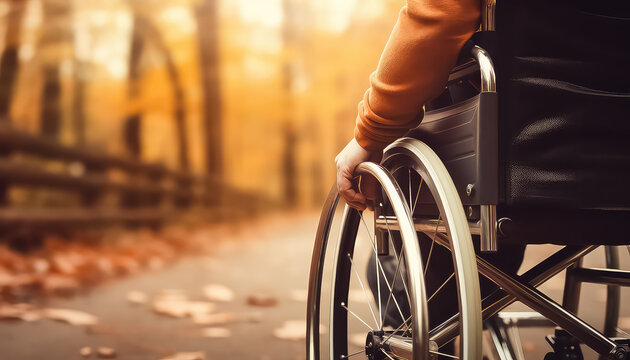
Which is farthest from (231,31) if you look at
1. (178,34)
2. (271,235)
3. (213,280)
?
(213,280)

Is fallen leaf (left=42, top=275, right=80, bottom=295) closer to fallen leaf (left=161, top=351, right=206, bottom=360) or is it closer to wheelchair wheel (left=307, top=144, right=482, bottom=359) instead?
fallen leaf (left=161, top=351, right=206, bottom=360)

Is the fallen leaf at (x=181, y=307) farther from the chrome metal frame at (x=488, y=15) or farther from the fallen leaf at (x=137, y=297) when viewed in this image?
the chrome metal frame at (x=488, y=15)

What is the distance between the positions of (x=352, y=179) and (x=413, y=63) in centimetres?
38

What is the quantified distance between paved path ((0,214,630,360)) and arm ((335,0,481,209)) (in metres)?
1.24

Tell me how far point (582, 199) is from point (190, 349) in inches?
65.0

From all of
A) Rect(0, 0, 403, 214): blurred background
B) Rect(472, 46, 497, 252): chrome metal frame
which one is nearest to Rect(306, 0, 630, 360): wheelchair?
Rect(472, 46, 497, 252): chrome metal frame

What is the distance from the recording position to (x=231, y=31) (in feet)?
35.4

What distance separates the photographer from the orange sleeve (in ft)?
3.70

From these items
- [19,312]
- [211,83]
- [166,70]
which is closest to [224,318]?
[19,312]

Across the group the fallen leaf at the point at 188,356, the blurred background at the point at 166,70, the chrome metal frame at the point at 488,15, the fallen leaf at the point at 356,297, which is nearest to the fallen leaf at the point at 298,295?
the fallen leaf at the point at 356,297

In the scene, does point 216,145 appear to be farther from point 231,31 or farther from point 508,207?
point 508,207

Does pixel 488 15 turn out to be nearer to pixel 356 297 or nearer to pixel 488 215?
pixel 488 215

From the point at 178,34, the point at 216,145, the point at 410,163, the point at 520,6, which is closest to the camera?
the point at 520,6

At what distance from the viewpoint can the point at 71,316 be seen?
2.85m
